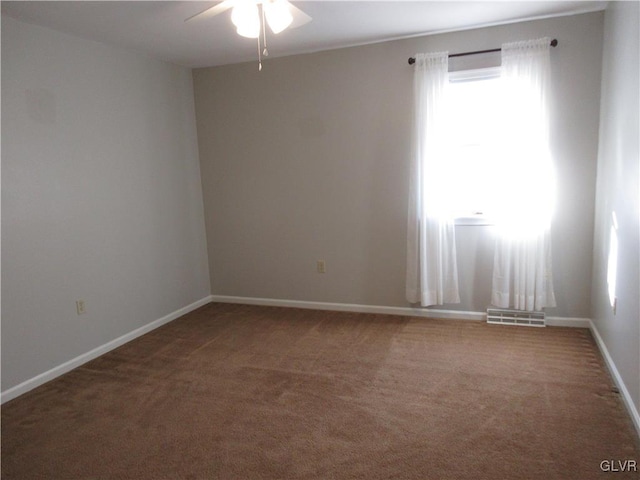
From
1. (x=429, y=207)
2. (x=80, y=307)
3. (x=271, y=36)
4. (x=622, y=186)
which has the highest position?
(x=271, y=36)

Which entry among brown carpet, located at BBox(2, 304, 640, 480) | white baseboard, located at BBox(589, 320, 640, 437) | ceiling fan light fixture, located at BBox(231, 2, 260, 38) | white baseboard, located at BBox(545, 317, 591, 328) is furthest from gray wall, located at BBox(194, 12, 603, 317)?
ceiling fan light fixture, located at BBox(231, 2, 260, 38)

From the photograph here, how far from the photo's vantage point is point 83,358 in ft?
11.1

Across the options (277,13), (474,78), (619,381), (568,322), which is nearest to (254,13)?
(277,13)

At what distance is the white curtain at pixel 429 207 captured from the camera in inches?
144

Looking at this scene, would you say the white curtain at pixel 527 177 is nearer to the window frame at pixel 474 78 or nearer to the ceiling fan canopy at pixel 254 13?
the window frame at pixel 474 78

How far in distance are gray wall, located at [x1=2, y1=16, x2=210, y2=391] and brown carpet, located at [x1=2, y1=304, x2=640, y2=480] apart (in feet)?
1.26

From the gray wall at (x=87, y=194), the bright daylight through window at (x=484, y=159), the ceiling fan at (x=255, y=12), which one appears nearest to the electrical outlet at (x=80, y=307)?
the gray wall at (x=87, y=194)

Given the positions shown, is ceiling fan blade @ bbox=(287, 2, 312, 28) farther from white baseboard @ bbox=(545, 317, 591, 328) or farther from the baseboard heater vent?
white baseboard @ bbox=(545, 317, 591, 328)

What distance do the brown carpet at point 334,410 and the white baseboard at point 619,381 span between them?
1.8 inches

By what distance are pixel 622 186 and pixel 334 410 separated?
7.03 ft

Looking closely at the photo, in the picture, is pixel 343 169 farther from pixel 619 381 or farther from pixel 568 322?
pixel 619 381

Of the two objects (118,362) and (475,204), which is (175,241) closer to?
(118,362)

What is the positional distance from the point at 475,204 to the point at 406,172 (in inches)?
26.1

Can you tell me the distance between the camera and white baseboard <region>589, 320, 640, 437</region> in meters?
2.26
